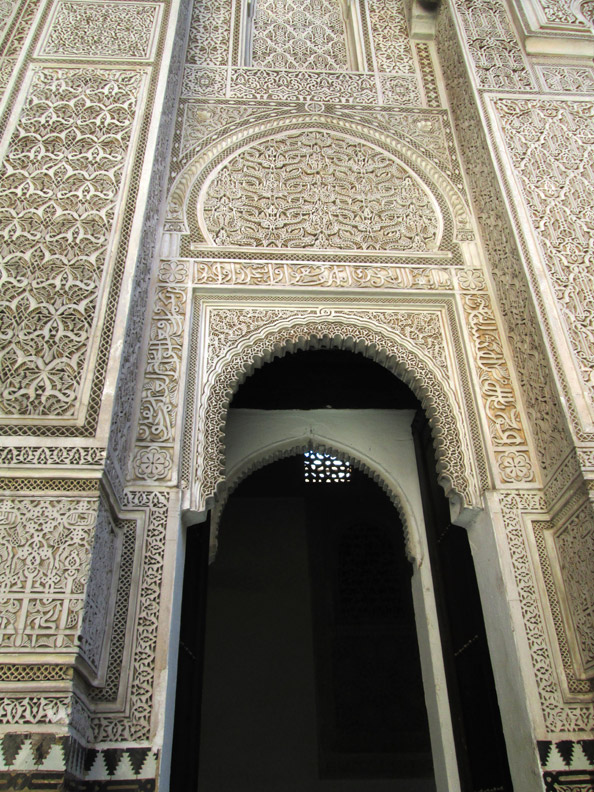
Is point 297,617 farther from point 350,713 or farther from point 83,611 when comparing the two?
point 83,611

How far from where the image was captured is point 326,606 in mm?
6336

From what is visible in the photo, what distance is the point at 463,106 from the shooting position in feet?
13.8

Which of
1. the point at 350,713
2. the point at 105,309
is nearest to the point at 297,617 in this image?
the point at 350,713

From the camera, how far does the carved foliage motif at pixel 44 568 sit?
7.03 feet

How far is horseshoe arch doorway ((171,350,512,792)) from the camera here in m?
4.05

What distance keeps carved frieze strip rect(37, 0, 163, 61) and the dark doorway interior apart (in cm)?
360

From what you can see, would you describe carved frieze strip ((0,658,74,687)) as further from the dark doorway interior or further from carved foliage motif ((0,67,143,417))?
the dark doorway interior

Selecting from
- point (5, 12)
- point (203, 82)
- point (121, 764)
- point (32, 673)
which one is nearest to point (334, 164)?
point (203, 82)

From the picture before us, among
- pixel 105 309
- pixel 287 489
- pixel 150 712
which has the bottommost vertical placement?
pixel 150 712

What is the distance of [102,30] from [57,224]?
1.61 m

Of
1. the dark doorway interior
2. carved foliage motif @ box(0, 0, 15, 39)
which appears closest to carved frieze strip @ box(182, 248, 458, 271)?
carved foliage motif @ box(0, 0, 15, 39)

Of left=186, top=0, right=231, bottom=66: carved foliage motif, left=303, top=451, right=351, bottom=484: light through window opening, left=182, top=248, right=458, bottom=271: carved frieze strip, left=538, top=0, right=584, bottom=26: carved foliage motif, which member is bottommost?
left=182, top=248, right=458, bottom=271: carved frieze strip

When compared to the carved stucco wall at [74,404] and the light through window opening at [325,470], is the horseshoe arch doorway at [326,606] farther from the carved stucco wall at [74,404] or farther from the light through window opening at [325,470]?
the carved stucco wall at [74,404]

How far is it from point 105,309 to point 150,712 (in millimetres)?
1558
